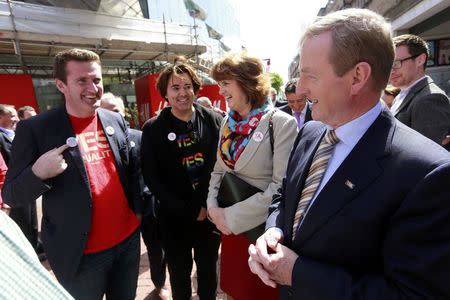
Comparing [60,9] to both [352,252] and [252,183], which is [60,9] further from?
[352,252]

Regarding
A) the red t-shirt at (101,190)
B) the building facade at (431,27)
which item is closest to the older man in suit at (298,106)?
the red t-shirt at (101,190)

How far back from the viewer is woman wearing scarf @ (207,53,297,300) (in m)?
1.91

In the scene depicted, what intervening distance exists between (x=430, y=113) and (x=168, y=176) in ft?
7.25

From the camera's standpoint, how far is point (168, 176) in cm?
251

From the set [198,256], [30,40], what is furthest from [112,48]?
[198,256]

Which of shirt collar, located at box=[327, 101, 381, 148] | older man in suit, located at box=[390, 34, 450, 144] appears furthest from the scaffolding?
shirt collar, located at box=[327, 101, 381, 148]

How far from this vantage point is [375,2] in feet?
47.8

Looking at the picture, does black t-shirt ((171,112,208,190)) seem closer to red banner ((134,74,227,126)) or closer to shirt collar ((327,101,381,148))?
shirt collar ((327,101,381,148))

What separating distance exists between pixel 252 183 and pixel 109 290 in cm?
133

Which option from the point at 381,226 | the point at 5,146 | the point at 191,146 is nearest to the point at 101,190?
the point at 191,146

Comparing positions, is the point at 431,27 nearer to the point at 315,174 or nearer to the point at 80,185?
the point at 315,174

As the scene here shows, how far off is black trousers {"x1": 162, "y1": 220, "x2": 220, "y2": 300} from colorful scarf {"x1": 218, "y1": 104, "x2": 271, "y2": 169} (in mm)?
738

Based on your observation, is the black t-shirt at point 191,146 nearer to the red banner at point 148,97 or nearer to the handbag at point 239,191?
the handbag at point 239,191

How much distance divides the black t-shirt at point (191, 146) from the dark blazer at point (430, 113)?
1.79m
